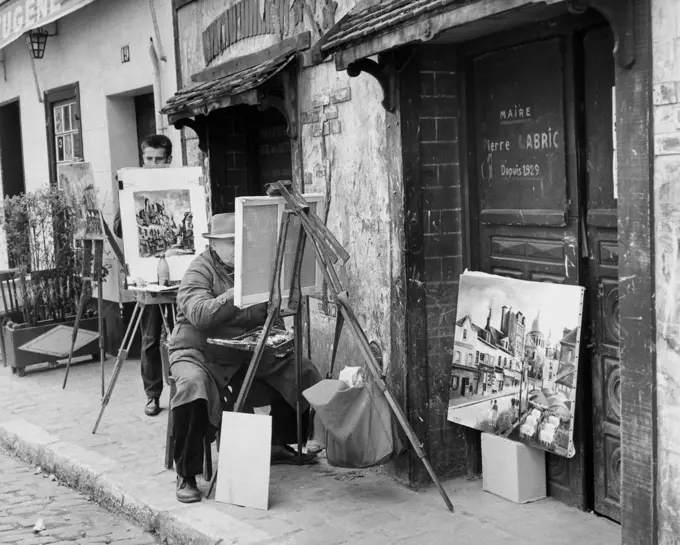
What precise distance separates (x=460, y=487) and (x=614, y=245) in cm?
183

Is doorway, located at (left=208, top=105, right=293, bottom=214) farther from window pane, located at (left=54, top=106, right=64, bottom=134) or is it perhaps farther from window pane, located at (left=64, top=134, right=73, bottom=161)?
window pane, located at (left=54, top=106, right=64, bottom=134)

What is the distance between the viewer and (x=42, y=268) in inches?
406

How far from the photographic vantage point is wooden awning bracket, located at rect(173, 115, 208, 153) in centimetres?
821

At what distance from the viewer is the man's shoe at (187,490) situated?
565 cm

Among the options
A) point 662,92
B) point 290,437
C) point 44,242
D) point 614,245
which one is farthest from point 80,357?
point 662,92

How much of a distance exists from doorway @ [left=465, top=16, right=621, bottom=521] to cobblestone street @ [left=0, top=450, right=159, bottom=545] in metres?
2.54

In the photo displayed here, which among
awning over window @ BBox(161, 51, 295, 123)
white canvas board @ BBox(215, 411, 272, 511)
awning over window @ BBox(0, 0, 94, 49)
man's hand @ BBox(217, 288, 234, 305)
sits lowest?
white canvas board @ BBox(215, 411, 272, 511)

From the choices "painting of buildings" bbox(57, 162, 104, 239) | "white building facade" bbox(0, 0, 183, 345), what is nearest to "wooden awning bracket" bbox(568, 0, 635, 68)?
"white building facade" bbox(0, 0, 183, 345)

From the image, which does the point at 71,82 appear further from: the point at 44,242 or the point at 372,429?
the point at 372,429

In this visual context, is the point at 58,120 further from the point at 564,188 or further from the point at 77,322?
the point at 564,188

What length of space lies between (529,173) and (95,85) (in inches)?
287

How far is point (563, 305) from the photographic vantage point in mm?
5055

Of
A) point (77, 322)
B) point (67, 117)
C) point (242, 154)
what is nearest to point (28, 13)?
point (67, 117)

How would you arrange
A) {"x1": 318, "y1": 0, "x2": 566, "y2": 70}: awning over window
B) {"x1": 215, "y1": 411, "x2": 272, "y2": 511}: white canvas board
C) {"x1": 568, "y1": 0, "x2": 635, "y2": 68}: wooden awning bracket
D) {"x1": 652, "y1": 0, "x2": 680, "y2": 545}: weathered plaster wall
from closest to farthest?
{"x1": 652, "y1": 0, "x2": 680, "y2": 545}: weathered plaster wall → {"x1": 568, "y1": 0, "x2": 635, "y2": 68}: wooden awning bracket → {"x1": 318, "y1": 0, "x2": 566, "y2": 70}: awning over window → {"x1": 215, "y1": 411, "x2": 272, "y2": 511}: white canvas board
